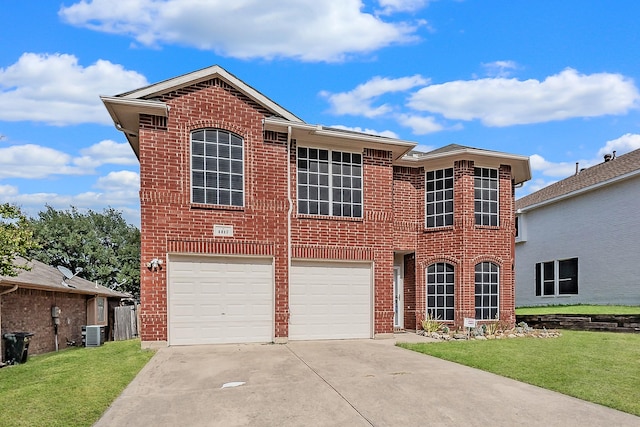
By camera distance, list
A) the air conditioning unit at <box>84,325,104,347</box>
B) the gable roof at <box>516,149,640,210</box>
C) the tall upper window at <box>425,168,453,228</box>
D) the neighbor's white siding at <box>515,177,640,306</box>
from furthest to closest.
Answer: the gable roof at <box>516,149,640,210</box> < the neighbor's white siding at <box>515,177,640,306</box> < the air conditioning unit at <box>84,325,104,347</box> < the tall upper window at <box>425,168,453,228</box>

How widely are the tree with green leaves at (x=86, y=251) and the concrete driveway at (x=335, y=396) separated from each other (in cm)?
4207

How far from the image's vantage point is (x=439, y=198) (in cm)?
1577

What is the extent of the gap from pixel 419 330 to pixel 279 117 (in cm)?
809

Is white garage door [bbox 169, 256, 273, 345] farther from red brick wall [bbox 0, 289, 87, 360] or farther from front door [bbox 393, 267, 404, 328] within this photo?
red brick wall [bbox 0, 289, 87, 360]

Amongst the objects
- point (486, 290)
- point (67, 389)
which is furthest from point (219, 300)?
point (486, 290)

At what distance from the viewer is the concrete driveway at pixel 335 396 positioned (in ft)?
19.4

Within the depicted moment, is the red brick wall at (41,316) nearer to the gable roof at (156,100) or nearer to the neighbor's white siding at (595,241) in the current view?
the gable roof at (156,100)

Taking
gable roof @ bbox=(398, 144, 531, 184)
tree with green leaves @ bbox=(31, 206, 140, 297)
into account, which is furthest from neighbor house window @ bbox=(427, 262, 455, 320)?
tree with green leaves @ bbox=(31, 206, 140, 297)

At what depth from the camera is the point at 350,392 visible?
7074mm

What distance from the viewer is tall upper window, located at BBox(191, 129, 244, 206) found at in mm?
11930

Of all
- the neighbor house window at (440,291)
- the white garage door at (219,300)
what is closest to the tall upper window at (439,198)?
the neighbor house window at (440,291)

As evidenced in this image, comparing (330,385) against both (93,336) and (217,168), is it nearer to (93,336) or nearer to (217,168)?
(217,168)

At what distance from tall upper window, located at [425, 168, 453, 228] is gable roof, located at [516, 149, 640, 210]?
797cm

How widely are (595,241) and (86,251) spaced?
4475 cm
